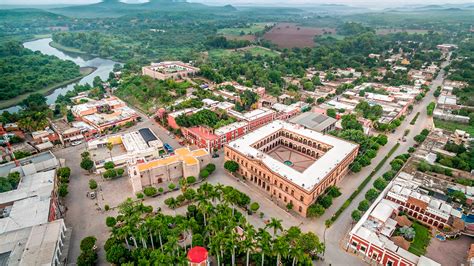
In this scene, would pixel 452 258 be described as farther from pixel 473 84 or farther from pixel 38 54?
pixel 38 54

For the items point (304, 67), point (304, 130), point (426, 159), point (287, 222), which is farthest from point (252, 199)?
point (304, 67)

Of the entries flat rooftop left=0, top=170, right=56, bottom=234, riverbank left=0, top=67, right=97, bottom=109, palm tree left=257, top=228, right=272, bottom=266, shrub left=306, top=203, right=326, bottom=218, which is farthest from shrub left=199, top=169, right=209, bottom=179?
riverbank left=0, top=67, right=97, bottom=109

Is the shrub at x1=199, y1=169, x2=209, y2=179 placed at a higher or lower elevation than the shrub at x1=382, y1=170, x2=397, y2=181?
lower

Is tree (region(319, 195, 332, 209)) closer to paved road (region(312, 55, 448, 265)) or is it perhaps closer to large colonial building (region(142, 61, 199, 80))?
paved road (region(312, 55, 448, 265))

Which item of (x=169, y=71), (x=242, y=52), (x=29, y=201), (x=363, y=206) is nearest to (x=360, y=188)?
(x=363, y=206)

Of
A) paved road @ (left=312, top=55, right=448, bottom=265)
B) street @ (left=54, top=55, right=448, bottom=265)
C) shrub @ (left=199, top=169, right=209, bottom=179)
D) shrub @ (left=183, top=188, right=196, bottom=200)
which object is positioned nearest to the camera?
paved road @ (left=312, top=55, right=448, bottom=265)

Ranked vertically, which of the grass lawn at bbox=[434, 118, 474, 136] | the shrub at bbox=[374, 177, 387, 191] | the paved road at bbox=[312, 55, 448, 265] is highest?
the shrub at bbox=[374, 177, 387, 191]

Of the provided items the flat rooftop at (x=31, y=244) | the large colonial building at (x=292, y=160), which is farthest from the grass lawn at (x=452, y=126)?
the flat rooftop at (x=31, y=244)

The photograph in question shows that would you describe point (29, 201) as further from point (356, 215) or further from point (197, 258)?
point (356, 215)
